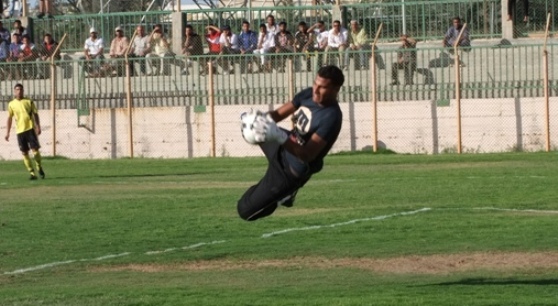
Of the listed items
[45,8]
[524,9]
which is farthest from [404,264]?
[45,8]

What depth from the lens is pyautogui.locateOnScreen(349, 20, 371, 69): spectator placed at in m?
38.4

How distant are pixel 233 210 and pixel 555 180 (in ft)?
23.2

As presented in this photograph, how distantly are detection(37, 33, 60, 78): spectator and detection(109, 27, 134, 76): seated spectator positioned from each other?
1816mm

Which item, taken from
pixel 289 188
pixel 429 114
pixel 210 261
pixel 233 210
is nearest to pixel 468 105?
pixel 429 114

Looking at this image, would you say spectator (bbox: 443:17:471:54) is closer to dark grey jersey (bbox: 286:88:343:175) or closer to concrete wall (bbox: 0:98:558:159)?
concrete wall (bbox: 0:98:558:159)

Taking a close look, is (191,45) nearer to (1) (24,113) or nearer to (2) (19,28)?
(2) (19,28)

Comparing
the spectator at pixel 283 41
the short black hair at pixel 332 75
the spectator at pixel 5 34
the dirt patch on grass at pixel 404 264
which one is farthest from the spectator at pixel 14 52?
the short black hair at pixel 332 75

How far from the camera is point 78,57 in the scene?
4328cm

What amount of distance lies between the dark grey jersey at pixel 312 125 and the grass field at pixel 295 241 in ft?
4.02

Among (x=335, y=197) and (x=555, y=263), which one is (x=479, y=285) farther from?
(x=335, y=197)

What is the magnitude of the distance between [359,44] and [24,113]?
1277cm

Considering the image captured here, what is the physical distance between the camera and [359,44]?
39.1 metres

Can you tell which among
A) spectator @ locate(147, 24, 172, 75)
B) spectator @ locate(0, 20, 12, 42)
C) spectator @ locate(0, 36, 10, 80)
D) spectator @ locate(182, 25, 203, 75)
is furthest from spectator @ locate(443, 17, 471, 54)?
spectator @ locate(0, 20, 12, 42)

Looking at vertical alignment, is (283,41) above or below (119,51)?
above
